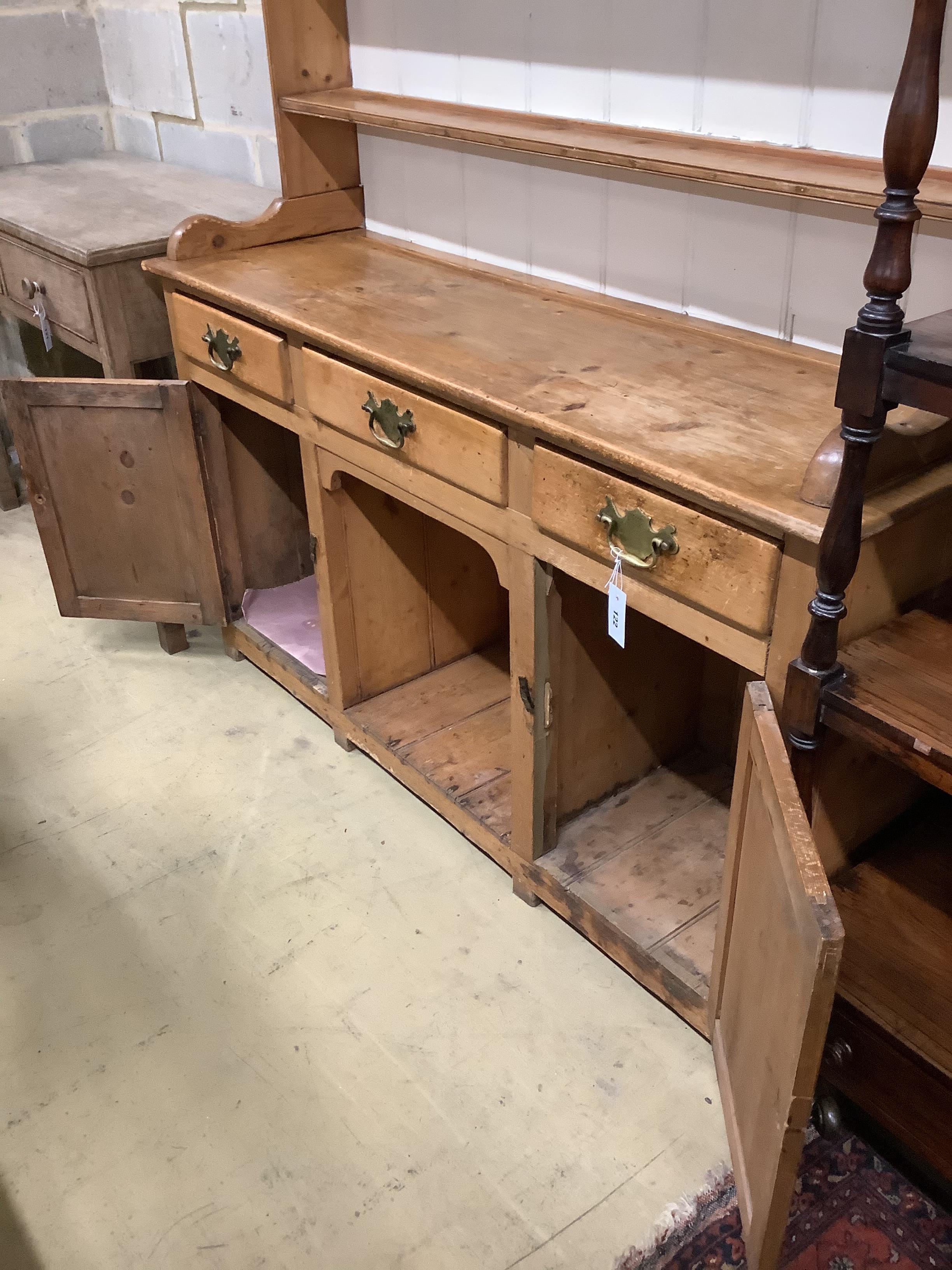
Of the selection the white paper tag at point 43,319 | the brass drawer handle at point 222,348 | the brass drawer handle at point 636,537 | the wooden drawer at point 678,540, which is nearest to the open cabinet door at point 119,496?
the brass drawer handle at point 222,348

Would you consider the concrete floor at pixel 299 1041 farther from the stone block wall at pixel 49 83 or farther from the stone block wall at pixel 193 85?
the stone block wall at pixel 49 83

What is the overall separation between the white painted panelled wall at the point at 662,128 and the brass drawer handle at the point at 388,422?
486mm

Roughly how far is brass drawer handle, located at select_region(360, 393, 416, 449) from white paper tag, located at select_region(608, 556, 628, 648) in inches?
18.5

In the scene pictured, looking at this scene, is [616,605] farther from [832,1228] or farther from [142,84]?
[142,84]

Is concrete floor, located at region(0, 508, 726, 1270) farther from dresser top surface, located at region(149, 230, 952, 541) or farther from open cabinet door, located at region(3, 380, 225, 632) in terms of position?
dresser top surface, located at region(149, 230, 952, 541)

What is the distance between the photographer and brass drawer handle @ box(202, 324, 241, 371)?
210 centimetres

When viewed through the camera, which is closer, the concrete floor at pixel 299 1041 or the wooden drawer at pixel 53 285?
the concrete floor at pixel 299 1041

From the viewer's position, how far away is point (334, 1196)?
4.82 feet

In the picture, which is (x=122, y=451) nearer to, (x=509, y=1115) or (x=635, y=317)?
(x=635, y=317)

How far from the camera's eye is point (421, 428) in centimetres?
170

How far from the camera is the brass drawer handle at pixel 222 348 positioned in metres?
2.10

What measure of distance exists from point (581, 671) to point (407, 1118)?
743 millimetres

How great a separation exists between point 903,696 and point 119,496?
6.13 ft

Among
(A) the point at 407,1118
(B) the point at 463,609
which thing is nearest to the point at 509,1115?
(A) the point at 407,1118
